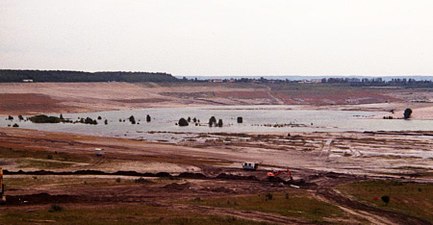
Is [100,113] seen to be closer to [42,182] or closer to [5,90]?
[5,90]

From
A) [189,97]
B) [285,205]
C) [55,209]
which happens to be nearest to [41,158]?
[55,209]

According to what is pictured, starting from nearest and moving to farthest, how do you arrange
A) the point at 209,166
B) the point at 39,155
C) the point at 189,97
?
the point at 209,166, the point at 39,155, the point at 189,97

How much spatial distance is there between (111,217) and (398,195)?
16.9 meters

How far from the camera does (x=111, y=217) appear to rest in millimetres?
25438

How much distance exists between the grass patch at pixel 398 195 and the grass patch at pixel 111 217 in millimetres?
9475

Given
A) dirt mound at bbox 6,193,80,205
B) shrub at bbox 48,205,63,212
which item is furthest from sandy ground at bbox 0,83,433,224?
shrub at bbox 48,205,63,212

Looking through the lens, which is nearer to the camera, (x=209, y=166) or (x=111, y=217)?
(x=111, y=217)

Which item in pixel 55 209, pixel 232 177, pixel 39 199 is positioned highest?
pixel 55 209

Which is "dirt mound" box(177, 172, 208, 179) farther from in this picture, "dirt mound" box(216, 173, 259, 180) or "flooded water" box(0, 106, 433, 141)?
"flooded water" box(0, 106, 433, 141)

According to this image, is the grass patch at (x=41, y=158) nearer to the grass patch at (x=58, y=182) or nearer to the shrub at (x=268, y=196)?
the grass patch at (x=58, y=182)

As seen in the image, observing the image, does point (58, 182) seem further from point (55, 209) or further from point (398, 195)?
point (398, 195)

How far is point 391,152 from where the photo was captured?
56.9 meters

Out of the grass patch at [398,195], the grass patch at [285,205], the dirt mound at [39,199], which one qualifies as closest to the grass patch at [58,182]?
the dirt mound at [39,199]

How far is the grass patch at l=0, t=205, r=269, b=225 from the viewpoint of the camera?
24.5 metres
